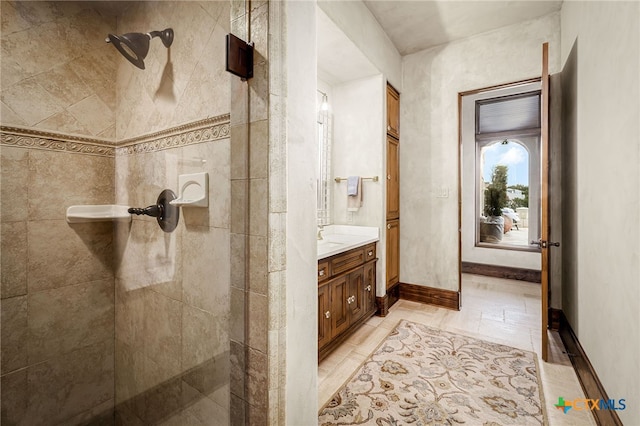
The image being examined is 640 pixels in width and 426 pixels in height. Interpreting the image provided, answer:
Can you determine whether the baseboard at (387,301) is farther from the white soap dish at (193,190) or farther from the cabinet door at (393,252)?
the white soap dish at (193,190)

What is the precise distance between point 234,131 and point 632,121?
1.69 m

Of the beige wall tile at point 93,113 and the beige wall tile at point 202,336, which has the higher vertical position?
the beige wall tile at point 93,113

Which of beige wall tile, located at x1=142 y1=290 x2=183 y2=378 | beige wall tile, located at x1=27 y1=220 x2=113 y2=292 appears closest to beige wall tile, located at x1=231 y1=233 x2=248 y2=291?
beige wall tile, located at x1=142 y1=290 x2=183 y2=378

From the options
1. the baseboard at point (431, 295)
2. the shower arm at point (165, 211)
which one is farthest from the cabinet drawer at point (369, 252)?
the shower arm at point (165, 211)

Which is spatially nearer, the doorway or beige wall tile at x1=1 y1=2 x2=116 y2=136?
beige wall tile at x1=1 y1=2 x2=116 y2=136

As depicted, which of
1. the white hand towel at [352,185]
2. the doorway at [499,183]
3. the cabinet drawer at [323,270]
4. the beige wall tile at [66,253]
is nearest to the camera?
the beige wall tile at [66,253]

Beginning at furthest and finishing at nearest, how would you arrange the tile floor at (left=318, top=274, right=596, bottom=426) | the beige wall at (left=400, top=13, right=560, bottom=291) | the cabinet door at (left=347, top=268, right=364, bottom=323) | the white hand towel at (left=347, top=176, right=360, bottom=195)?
the white hand towel at (left=347, top=176, right=360, bottom=195) → the beige wall at (left=400, top=13, right=560, bottom=291) → the cabinet door at (left=347, top=268, right=364, bottom=323) → the tile floor at (left=318, top=274, right=596, bottom=426)

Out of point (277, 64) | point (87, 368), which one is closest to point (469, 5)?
point (277, 64)

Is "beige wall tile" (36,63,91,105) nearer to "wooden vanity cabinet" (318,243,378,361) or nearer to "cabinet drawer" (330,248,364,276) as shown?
"wooden vanity cabinet" (318,243,378,361)

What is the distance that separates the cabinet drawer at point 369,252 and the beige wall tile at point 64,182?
2.09 metres

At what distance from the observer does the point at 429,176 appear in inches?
132

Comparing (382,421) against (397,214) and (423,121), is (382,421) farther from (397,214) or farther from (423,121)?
(423,121)

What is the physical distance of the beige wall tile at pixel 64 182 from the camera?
3.65ft

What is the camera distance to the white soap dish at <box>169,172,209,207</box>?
3.86 feet
